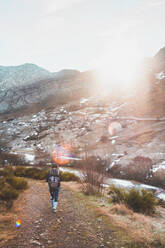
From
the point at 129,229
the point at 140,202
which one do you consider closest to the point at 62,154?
the point at 140,202

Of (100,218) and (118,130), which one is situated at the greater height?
(118,130)

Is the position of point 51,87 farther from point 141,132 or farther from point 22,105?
point 141,132

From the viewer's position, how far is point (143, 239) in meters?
4.83

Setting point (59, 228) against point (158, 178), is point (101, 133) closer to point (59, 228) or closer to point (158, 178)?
point (158, 178)

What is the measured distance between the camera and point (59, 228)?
5.22 meters

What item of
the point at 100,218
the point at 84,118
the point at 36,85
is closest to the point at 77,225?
the point at 100,218

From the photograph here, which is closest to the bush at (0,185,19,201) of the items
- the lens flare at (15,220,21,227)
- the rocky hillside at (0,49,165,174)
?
the lens flare at (15,220,21,227)

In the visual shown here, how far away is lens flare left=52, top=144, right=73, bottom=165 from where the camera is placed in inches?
1011

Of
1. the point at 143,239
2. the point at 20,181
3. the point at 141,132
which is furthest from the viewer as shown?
the point at 141,132

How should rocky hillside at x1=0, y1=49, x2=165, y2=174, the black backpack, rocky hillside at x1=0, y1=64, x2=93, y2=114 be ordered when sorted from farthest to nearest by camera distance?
rocky hillside at x1=0, y1=64, x2=93, y2=114 → rocky hillside at x1=0, y1=49, x2=165, y2=174 → the black backpack

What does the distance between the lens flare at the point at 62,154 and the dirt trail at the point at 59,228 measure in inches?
707

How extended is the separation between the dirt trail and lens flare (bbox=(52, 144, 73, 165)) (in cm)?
1797

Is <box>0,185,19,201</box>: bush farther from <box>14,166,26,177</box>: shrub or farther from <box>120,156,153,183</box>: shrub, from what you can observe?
<box>120,156,153,183</box>: shrub

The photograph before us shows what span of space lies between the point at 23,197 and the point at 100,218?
4.17 metres
